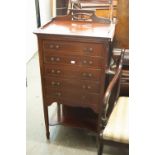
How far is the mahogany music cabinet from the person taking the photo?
1504 millimetres

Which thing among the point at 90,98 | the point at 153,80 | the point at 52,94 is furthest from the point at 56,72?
the point at 153,80

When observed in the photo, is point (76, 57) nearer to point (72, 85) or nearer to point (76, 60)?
point (76, 60)

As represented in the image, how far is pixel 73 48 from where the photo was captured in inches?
60.6

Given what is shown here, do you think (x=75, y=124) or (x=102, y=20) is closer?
(x=102, y=20)

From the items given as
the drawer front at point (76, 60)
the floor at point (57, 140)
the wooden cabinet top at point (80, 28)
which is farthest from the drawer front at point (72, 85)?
the floor at point (57, 140)

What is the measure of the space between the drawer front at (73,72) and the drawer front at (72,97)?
0.43 feet

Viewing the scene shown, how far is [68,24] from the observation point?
68.4 inches

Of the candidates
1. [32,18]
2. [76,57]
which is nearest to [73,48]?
[76,57]

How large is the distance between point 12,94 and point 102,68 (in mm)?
952

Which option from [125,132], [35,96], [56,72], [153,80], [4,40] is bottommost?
[35,96]

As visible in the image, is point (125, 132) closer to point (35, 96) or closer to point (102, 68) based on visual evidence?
point (102, 68)

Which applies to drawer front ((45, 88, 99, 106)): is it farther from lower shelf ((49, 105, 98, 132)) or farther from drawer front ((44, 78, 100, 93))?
lower shelf ((49, 105, 98, 132))

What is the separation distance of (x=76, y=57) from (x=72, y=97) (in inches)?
12.7

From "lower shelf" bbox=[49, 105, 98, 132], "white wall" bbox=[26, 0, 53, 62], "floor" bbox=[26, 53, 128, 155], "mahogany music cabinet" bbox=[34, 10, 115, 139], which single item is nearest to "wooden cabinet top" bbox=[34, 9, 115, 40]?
"mahogany music cabinet" bbox=[34, 10, 115, 139]
